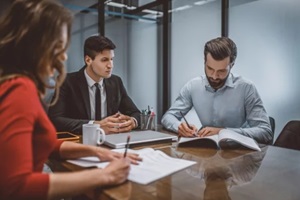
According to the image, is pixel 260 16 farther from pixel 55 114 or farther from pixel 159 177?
pixel 159 177

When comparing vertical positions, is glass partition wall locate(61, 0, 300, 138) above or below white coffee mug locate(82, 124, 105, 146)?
above

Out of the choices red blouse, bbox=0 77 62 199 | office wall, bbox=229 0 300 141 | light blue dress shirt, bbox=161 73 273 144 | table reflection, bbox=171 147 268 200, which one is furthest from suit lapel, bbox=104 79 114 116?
office wall, bbox=229 0 300 141

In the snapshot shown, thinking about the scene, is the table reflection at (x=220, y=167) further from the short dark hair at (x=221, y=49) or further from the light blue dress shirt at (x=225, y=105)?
the short dark hair at (x=221, y=49)

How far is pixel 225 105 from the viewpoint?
85.7 inches

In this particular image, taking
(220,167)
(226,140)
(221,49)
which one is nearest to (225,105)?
(221,49)

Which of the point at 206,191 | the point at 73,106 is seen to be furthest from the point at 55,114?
the point at 206,191

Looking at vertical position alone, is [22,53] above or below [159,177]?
above

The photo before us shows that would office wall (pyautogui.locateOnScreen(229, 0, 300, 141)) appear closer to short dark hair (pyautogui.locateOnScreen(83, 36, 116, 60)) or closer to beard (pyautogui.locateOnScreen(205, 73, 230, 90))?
beard (pyautogui.locateOnScreen(205, 73, 230, 90))

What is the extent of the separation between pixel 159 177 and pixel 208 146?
590mm

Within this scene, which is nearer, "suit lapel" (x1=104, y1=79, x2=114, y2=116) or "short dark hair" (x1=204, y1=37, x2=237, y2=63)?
"short dark hair" (x1=204, y1=37, x2=237, y2=63)

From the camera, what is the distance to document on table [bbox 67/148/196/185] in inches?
37.5

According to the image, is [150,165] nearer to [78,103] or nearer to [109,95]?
[78,103]

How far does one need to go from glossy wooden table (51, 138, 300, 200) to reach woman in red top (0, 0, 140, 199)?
0.10 metres

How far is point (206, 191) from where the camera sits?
2.92ft
